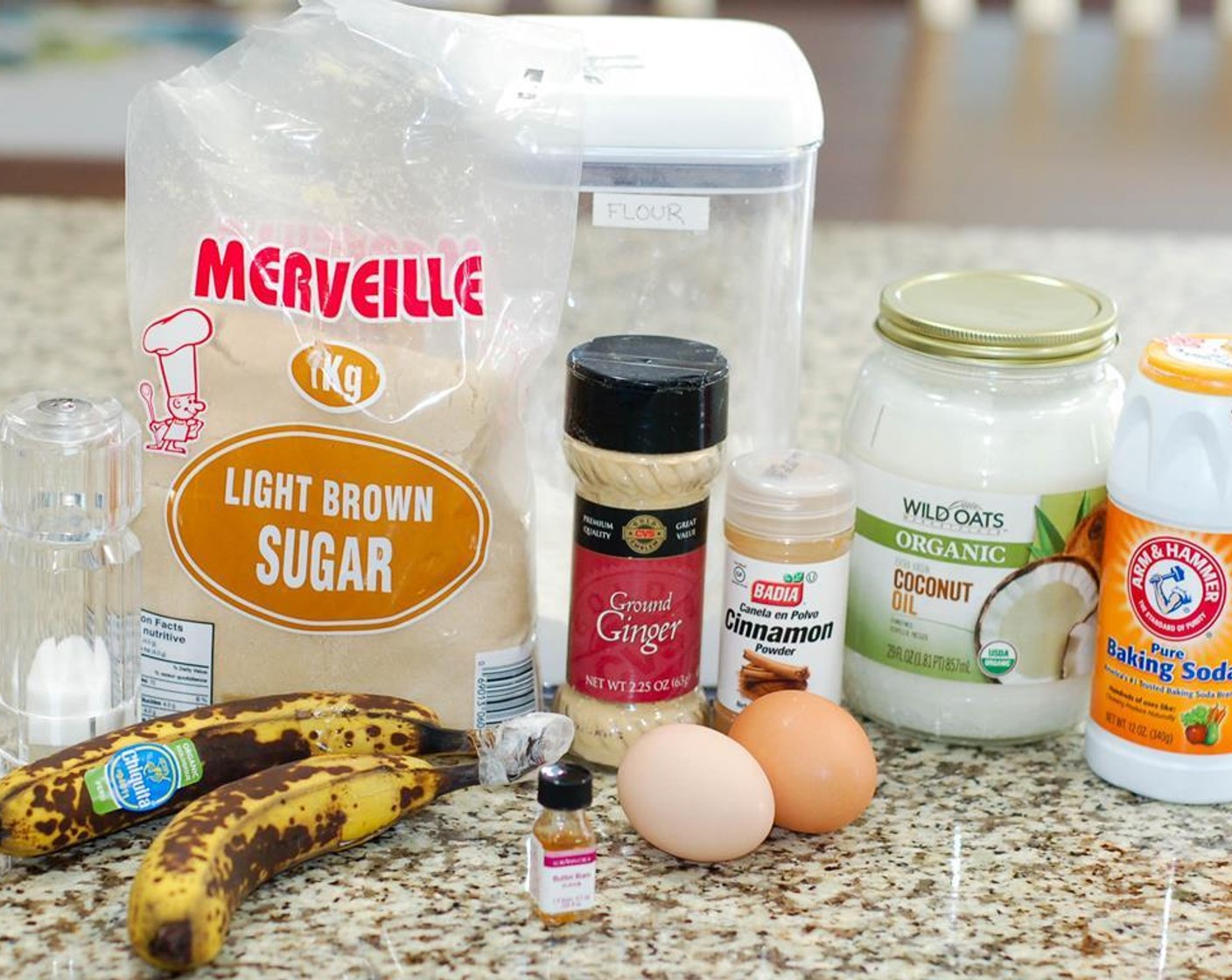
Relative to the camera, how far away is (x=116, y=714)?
1040 millimetres

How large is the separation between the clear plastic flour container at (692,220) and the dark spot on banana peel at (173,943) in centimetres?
38

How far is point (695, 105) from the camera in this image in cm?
106

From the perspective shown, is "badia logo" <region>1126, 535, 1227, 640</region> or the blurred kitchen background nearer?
"badia logo" <region>1126, 535, 1227, 640</region>

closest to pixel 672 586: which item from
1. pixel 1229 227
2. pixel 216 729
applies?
pixel 216 729

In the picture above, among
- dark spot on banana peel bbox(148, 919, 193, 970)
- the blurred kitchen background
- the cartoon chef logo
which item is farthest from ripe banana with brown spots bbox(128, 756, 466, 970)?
the blurred kitchen background

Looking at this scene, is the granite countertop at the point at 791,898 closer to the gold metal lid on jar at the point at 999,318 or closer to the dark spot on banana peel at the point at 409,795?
the dark spot on banana peel at the point at 409,795

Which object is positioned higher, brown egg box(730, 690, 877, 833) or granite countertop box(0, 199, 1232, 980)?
brown egg box(730, 690, 877, 833)

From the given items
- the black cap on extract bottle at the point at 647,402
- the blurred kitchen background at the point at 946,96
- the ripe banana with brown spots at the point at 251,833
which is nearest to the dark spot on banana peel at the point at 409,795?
the ripe banana with brown spots at the point at 251,833

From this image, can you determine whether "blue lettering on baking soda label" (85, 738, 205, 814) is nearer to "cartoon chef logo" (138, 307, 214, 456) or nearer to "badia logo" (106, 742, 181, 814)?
"badia logo" (106, 742, 181, 814)

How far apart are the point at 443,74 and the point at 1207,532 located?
49 centimetres

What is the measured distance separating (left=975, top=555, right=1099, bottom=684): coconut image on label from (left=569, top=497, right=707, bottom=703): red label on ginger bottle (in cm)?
17

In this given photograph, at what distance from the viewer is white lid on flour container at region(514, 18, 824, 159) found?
1.06 metres

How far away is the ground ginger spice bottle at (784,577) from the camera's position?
3.33 feet

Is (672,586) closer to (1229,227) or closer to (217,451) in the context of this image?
(217,451)
